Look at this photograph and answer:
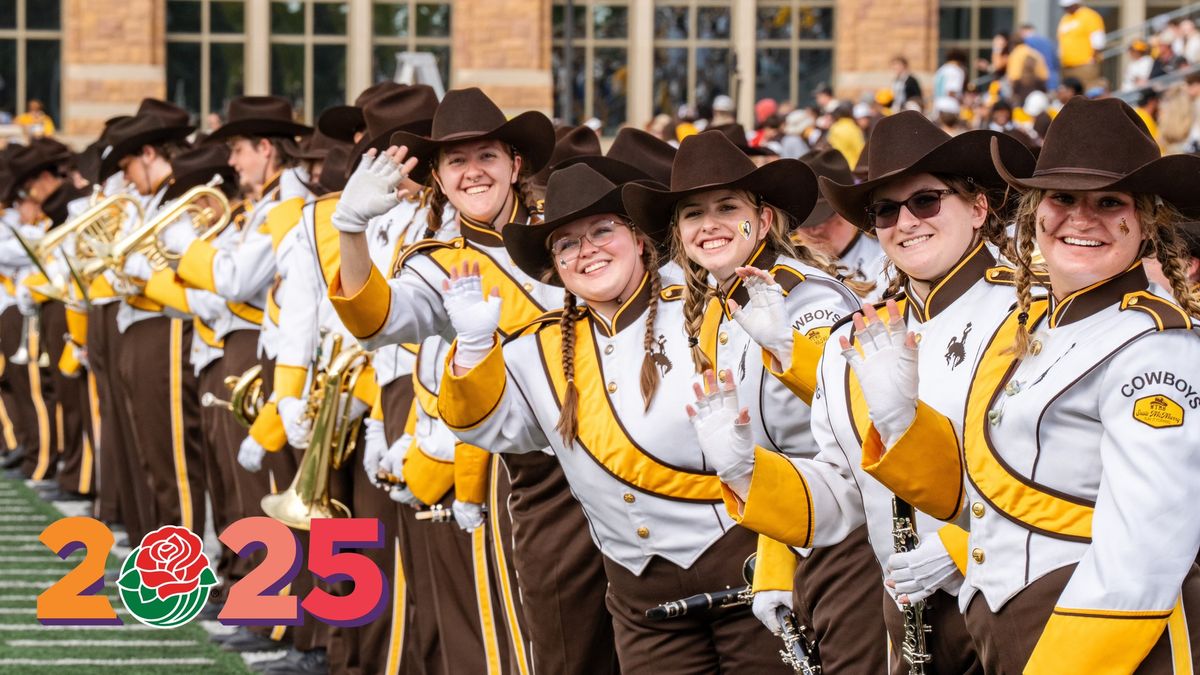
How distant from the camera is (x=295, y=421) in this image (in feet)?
24.6

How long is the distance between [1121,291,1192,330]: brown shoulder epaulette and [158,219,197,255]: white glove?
682cm

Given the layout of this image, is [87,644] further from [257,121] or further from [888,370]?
[888,370]

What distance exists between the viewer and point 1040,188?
3.71 metres

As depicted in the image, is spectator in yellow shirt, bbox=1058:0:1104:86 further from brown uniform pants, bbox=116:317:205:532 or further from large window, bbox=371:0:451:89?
brown uniform pants, bbox=116:317:205:532

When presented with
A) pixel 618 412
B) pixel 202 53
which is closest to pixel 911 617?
pixel 618 412

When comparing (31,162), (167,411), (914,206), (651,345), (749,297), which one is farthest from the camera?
(31,162)

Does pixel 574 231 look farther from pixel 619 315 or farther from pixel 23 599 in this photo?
pixel 23 599

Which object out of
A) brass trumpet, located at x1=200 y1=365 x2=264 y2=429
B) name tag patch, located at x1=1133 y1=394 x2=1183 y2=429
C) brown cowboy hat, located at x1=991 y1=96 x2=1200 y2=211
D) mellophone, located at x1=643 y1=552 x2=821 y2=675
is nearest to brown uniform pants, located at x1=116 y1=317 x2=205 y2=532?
brass trumpet, located at x1=200 y1=365 x2=264 y2=429

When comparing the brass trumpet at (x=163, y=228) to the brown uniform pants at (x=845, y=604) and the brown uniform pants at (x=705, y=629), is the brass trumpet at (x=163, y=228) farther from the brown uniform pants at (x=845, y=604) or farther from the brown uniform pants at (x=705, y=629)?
the brown uniform pants at (x=845, y=604)

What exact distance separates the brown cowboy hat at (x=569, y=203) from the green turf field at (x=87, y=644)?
11.5ft

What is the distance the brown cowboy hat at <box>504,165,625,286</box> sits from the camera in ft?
16.3

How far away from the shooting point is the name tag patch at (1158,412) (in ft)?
11.3

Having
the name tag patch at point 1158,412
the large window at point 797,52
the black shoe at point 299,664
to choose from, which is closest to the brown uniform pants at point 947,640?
the name tag patch at point 1158,412

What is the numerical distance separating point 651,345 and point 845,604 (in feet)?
2.56
